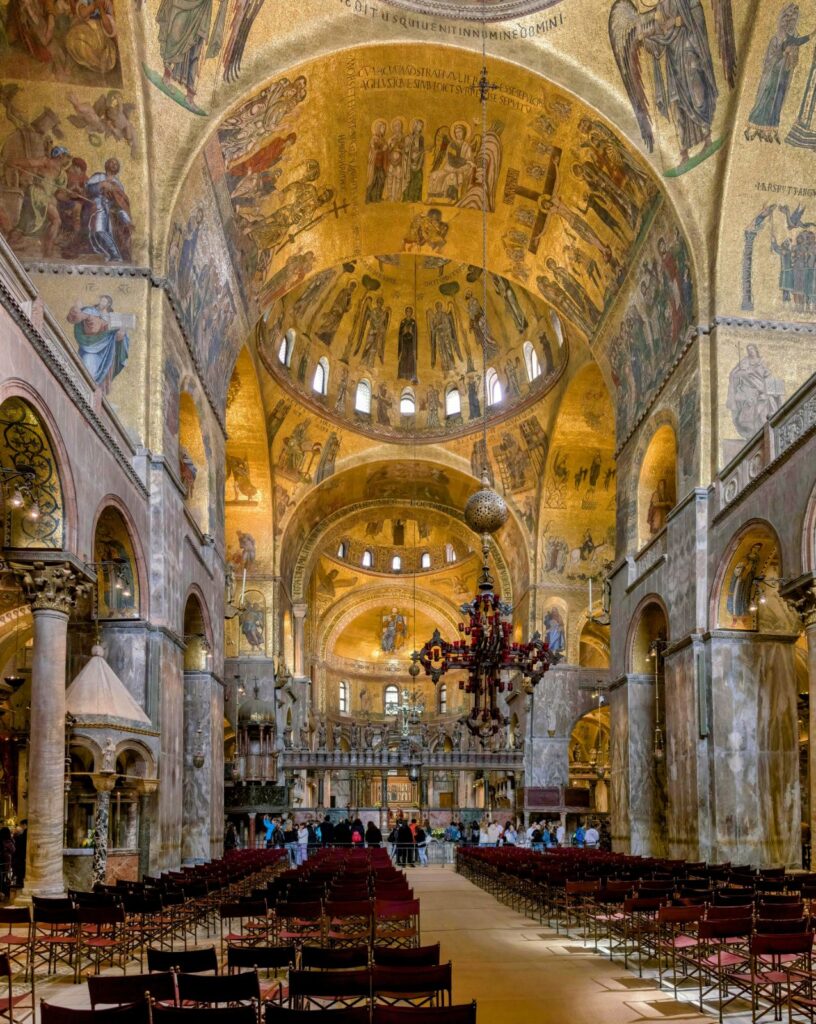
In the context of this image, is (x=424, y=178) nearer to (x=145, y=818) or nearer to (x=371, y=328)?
(x=371, y=328)

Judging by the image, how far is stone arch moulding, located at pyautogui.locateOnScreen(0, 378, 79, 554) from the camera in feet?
41.0

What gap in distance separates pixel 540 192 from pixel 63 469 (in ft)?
48.7

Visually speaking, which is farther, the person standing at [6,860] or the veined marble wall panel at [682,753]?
the veined marble wall panel at [682,753]

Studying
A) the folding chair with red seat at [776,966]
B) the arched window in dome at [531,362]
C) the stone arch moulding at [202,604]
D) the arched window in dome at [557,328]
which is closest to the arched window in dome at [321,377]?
the arched window in dome at [531,362]

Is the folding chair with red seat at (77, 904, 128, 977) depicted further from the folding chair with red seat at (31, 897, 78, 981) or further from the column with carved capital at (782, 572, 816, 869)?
the column with carved capital at (782, 572, 816, 869)

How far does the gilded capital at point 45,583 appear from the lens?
1323 centimetres

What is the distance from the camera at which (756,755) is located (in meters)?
18.5

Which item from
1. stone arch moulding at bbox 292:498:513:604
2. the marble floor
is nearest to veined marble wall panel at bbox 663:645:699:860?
the marble floor

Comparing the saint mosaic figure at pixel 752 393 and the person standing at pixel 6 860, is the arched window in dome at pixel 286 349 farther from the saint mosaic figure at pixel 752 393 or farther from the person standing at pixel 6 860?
the person standing at pixel 6 860

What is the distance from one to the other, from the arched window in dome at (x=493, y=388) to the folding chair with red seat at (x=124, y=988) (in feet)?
106

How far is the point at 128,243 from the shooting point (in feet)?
60.6

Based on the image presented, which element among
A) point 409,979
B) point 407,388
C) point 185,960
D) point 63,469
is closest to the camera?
point 409,979

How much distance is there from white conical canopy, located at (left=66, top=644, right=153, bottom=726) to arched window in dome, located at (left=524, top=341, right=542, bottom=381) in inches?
886

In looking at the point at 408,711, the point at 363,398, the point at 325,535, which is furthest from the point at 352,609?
the point at 363,398
